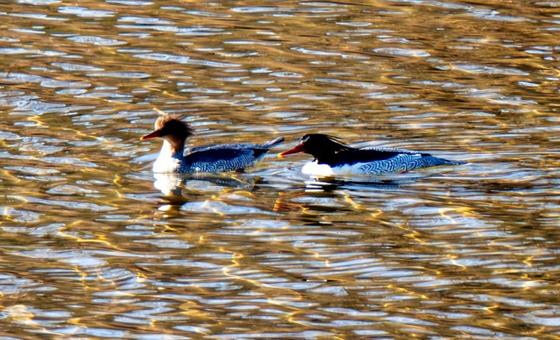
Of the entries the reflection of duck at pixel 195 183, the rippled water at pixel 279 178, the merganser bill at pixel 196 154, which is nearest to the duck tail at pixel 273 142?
the merganser bill at pixel 196 154

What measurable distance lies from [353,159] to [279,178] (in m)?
0.90

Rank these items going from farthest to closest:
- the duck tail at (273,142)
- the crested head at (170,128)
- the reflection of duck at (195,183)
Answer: the crested head at (170,128)
the duck tail at (273,142)
the reflection of duck at (195,183)

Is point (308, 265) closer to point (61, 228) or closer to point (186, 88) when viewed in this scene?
point (61, 228)

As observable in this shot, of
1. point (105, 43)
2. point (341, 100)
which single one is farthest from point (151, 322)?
point (105, 43)

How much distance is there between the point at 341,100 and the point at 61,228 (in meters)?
6.15

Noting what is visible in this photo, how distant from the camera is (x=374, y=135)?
18250 mm

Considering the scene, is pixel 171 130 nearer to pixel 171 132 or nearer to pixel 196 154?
pixel 171 132

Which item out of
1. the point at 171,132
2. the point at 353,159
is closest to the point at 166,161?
the point at 171,132

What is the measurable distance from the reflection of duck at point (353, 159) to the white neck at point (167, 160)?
4.07 feet

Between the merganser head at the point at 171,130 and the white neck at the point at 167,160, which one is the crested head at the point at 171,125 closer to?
the merganser head at the point at 171,130

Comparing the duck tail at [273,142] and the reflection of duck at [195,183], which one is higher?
the duck tail at [273,142]

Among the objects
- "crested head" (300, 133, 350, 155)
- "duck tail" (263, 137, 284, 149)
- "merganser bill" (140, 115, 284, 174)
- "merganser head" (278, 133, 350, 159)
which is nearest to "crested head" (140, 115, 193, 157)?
"merganser bill" (140, 115, 284, 174)

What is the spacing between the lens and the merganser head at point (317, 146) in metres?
17.1

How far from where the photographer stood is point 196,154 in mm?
17516
